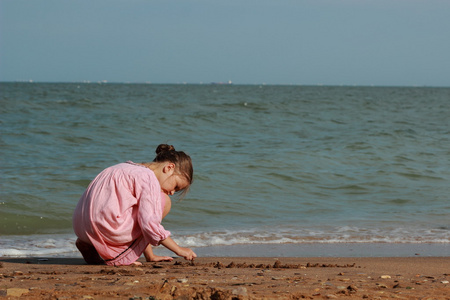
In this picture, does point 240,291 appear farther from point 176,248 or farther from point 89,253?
point 89,253

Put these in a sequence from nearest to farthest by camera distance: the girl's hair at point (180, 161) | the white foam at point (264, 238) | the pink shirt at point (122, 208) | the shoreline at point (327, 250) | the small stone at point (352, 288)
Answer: the small stone at point (352, 288), the pink shirt at point (122, 208), the girl's hair at point (180, 161), the shoreline at point (327, 250), the white foam at point (264, 238)

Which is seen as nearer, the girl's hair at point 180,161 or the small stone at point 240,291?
the small stone at point 240,291

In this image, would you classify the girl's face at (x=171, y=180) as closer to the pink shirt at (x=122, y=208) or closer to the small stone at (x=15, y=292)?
the pink shirt at (x=122, y=208)

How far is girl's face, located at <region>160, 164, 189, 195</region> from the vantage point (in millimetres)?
3539

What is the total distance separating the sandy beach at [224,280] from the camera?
257cm

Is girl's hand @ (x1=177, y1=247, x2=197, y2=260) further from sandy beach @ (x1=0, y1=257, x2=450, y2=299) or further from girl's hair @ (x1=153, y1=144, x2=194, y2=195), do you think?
girl's hair @ (x1=153, y1=144, x2=194, y2=195)

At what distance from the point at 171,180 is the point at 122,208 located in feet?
1.25

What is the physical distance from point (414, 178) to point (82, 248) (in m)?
6.41

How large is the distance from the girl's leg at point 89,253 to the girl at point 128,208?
27 millimetres

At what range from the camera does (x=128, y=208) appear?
339 centimetres

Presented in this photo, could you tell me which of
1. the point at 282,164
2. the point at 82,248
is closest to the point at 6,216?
the point at 82,248

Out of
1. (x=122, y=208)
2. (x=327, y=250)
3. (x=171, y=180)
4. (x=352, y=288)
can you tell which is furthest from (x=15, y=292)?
(x=327, y=250)

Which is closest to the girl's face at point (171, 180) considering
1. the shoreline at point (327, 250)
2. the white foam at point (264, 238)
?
the shoreline at point (327, 250)

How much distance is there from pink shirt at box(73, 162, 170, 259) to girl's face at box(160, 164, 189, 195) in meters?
0.14
